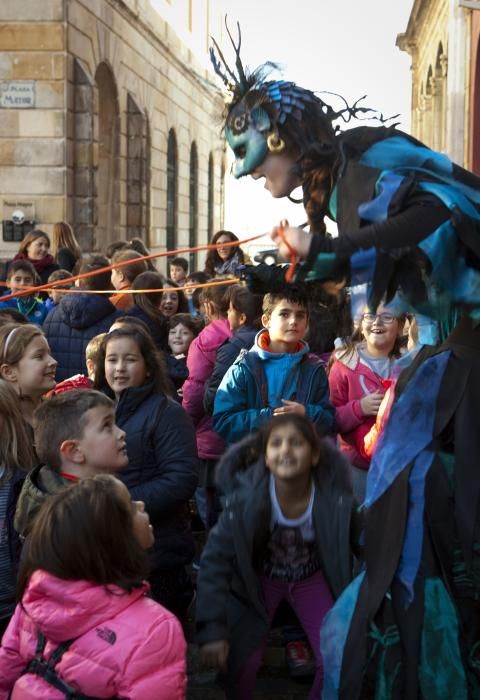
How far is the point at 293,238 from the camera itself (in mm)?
3193

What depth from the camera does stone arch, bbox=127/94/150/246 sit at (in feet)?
74.3

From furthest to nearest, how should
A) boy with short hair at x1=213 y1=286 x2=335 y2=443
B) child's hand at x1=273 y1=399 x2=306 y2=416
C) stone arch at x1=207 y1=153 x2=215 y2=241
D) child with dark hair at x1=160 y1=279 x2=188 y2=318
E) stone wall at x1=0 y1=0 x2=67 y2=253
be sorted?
stone arch at x1=207 y1=153 x2=215 y2=241
stone wall at x1=0 y1=0 x2=67 y2=253
child with dark hair at x1=160 y1=279 x2=188 y2=318
boy with short hair at x1=213 y1=286 x2=335 y2=443
child's hand at x1=273 y1=399 x2=306 y2=416

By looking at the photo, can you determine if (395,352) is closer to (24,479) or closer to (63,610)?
(24,479)

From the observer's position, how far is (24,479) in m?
4.28

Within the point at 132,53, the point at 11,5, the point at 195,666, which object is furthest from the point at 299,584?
the point at 132,53

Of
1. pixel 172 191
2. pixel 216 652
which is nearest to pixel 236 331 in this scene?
pixel 216 652

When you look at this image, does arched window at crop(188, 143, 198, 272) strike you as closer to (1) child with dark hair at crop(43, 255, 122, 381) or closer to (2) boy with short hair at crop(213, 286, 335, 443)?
(1) child with dark hair at crop(43, 255, 122, 381)

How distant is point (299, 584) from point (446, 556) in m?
0.99

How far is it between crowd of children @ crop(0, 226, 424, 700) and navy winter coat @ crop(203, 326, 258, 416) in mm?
14

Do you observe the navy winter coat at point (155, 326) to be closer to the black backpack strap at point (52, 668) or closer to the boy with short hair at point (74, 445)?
the boy with short hair at point (74, 445)

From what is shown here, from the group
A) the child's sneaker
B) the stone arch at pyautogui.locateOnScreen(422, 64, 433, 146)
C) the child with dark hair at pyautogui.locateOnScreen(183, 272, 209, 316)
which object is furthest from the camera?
the stone arch at pyautogui.locateOnScreen(422, 64, 433, 146)

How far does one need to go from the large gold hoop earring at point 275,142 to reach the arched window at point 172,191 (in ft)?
78.2

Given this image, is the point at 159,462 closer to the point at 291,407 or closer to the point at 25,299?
the point at 291,407

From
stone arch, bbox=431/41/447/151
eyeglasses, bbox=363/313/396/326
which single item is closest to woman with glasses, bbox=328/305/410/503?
eyeglasses, bbox=363/313/396/326
